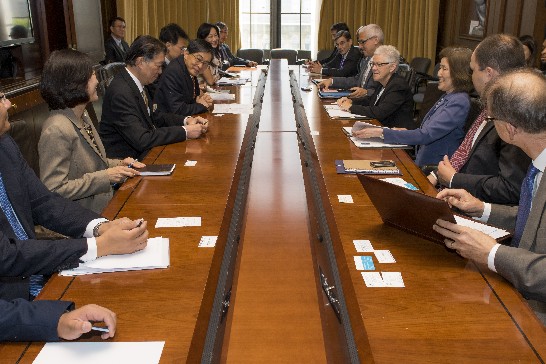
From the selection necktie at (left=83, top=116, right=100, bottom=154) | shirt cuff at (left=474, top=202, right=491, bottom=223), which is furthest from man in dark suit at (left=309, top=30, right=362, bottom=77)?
shirt cuff at (left=474, top=202, right=491, bottom=223)

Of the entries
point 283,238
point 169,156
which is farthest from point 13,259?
point 169,156

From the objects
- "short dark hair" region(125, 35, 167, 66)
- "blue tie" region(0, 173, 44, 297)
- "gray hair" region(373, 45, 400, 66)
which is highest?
"short dark hair" region(125, 35, 167, 66)

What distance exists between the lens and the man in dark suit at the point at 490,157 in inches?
89.5

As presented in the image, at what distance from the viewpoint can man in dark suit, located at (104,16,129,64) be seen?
784 centimetres

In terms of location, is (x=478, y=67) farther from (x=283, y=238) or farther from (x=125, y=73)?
(x=125, y=73)

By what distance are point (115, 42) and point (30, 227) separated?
6.61 meters

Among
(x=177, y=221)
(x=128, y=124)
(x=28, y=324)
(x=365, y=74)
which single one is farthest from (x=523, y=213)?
(x=365, y=74)

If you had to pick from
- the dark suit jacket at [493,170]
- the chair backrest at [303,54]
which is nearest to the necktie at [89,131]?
the dark suit jacket at [493,170]

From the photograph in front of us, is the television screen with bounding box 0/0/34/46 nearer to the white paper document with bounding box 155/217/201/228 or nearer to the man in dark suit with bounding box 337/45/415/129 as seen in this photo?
the man in dark suit with bounding box 337/45/415/129

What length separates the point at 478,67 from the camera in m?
2.54

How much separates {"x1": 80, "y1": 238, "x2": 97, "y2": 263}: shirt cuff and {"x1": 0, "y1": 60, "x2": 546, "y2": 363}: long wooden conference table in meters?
0.09

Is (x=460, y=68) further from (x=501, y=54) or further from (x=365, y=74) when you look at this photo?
(x=365, y=74)

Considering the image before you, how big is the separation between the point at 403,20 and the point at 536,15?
3.11 meters

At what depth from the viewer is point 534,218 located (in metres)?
1.63
